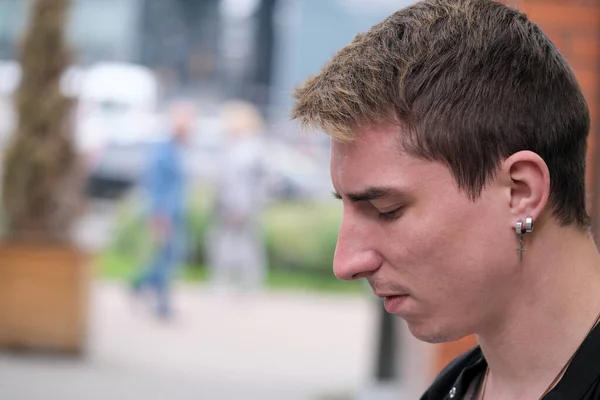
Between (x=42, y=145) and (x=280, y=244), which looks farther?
(x=280, y=244)

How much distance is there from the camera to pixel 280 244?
13.2 m

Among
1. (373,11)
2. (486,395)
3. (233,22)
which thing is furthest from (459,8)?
(233,22)

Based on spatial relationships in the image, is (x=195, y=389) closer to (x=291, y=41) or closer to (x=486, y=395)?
(x=486, y=395)

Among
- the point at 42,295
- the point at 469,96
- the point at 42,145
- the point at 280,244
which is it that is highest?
the point at 42,145

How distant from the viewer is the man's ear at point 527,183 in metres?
1.30

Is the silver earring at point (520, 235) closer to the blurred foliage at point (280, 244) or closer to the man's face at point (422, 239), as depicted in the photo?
the man's face at point (422, 239)

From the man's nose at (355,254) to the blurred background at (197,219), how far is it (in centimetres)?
44

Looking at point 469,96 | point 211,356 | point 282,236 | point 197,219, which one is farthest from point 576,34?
point 197,219

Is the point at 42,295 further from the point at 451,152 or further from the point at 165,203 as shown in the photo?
the point at 451,152

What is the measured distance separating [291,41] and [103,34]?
9.82 ft

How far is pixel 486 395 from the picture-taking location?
4.98 ft

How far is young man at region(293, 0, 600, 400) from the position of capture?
131 centimetres

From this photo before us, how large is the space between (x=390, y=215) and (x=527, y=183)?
8.2 inches

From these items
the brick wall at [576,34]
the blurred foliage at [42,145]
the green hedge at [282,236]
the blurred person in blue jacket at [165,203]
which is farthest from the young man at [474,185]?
the green hedge at [282,236]
